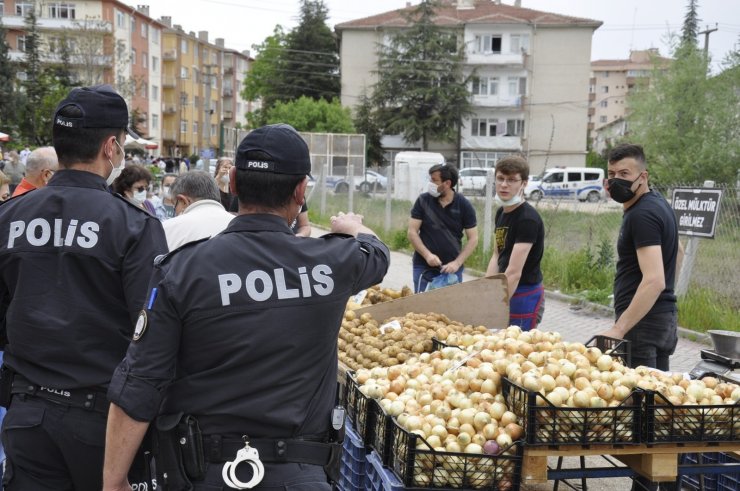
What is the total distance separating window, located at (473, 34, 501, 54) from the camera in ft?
205

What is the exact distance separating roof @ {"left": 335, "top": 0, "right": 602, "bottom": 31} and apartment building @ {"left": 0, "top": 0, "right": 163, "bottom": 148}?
19718 mm

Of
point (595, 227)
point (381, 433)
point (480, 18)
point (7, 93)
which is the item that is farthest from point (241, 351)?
point (480, 18)

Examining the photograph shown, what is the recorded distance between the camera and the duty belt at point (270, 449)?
2371 mm

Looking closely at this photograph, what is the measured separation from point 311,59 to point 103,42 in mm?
20481

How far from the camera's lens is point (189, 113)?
3708 inches

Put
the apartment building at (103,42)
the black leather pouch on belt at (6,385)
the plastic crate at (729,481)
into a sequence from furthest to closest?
the apartment building at (103,42), the plastic crate at (729,481), the black leather pouch on belt at (6,385)

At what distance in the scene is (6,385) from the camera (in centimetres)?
304

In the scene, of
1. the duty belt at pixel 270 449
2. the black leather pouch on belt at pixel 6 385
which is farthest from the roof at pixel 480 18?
the duty belt at pixel 270 449

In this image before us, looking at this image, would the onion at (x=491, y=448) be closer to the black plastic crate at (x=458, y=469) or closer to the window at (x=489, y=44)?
the black plastic crate at (x=458, y=469)

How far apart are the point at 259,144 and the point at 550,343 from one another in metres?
2.50

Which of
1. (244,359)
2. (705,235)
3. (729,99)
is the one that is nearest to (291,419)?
(244,359)

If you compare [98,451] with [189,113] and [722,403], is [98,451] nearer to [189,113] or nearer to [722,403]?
[722,403]

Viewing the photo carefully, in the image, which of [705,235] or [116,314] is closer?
[116,314]

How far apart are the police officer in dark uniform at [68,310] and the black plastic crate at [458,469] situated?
4.36ft
